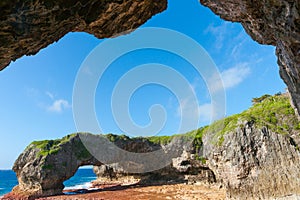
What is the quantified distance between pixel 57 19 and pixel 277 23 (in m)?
4.79

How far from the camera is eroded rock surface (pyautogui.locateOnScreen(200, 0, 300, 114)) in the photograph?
159 inches

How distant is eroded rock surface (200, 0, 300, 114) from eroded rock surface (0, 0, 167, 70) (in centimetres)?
206

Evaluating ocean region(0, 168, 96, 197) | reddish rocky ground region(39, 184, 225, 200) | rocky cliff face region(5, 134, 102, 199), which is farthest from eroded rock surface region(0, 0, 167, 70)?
ocean region(0, 168, 96, 197)

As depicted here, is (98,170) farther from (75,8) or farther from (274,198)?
(75,8)

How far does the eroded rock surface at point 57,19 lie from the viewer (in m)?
3.80

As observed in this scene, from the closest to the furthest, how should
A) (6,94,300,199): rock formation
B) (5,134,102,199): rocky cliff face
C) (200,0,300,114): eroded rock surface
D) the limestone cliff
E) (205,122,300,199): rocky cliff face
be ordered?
(200,0,300,114): eroded rock surface < (205,122,300,199): rocky cliff face < the limestone cliff < (6,94,300,199): rock formation < (5,134,102,199): rocky cliff face

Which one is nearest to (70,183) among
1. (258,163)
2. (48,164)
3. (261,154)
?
(48,164)

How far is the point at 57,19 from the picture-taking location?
14.9 ft

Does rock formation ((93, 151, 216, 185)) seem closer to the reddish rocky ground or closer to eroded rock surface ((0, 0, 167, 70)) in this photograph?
the reddish rocky ground

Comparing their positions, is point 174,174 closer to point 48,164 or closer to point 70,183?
point 48,164

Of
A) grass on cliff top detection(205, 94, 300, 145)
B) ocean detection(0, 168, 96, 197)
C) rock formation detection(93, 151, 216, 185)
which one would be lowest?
ocean detection(0, 168, 96, 197)

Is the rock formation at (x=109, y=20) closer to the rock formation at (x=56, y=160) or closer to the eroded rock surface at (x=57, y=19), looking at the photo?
the eroded rock surface at (x=57, y=19)

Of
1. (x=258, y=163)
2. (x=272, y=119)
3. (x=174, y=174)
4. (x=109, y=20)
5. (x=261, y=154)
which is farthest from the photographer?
(x=174, y=174)

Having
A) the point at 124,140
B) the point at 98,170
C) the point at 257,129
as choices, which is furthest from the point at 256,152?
the point at 98,170
